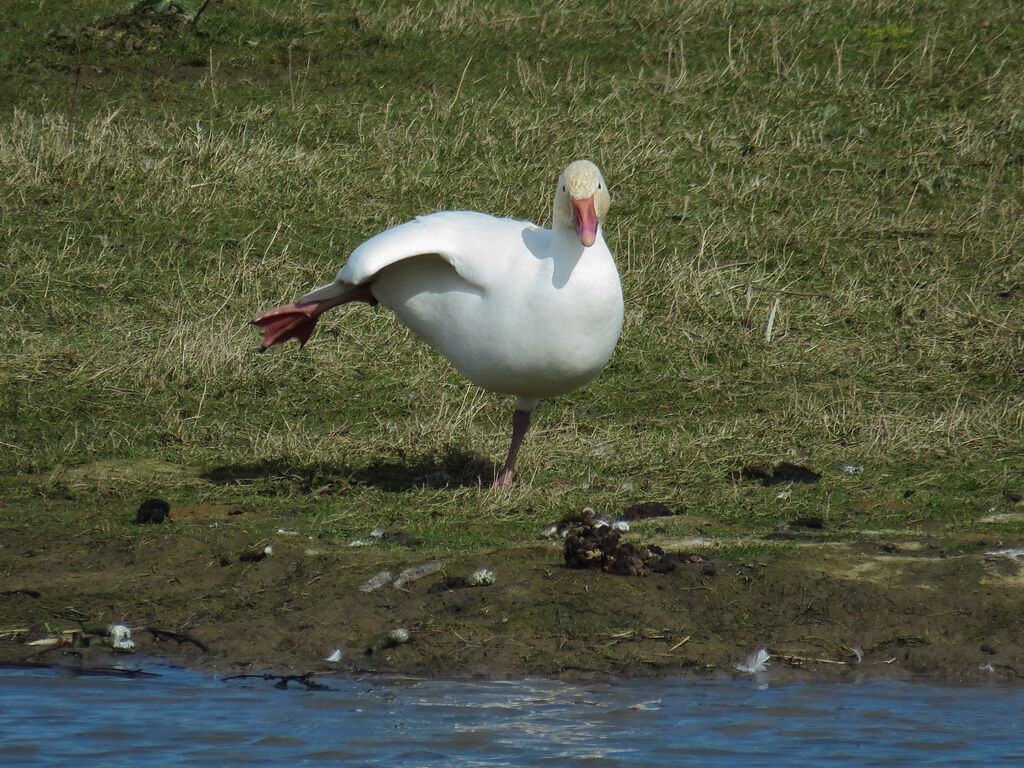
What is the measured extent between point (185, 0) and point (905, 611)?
430 inches

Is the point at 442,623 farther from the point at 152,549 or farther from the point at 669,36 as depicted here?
the point at 669,36

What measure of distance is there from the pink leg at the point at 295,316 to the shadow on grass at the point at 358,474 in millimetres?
632

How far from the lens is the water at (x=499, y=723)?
4637mm

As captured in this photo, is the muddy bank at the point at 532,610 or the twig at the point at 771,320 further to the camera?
the twig at the point at 771,320

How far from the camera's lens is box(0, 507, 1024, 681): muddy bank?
5355 millimetres

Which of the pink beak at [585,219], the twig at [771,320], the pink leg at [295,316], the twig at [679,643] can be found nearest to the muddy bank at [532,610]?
the twig at [679,643]

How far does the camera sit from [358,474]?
7.58 metres

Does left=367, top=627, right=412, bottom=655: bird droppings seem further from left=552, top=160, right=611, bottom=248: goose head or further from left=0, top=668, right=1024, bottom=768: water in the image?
left=552, top=160, right=611, bottom=248: goose head

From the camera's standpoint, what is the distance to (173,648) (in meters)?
5.52

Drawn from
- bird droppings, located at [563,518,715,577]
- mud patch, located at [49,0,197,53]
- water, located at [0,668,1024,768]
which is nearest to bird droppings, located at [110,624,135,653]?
water, located at [0,668,1024,768]

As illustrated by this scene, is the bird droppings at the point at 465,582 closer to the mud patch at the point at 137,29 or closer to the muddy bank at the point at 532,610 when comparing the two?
the muddy bank at the point at 532,610

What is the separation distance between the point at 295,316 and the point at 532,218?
3.90 meters

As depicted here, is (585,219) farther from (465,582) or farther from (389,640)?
(389,640)

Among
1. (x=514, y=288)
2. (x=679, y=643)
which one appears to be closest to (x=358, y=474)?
(x=514, y=288)
